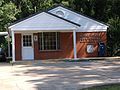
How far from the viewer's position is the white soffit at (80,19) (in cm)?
3541

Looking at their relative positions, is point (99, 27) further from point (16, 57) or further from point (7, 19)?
point (7, 19)

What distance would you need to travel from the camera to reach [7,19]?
47.3 metres

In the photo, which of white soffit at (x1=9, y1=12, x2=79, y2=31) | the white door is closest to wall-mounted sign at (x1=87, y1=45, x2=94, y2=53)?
white soffit at (x1=9, y1=12, x2=79, y2=31)

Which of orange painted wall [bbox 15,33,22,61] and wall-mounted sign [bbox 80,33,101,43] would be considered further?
wall-mounted sign [bbox 80,33,101,43]

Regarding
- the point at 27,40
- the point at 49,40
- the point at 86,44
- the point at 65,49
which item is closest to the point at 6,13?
the point at 27,40

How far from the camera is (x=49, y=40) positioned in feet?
114

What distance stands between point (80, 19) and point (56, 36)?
2814 mm

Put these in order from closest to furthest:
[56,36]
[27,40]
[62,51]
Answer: [27,40]
[62,51]
[56,36]

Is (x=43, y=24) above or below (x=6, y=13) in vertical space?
below

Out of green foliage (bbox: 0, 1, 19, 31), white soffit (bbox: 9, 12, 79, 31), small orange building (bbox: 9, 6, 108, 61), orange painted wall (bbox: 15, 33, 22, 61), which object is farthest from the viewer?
green foliage (bbox: 0, 1, 19, 31)

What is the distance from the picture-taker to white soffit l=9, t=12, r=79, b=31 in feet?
107

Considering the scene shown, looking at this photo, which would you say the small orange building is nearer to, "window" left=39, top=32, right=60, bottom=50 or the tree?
"window" left=39, top=32, right=60, bottom=50

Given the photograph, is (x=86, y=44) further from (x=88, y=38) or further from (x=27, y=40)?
(x=27, y=40)

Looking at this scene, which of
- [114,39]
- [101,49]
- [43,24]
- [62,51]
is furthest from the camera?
[114,39]
